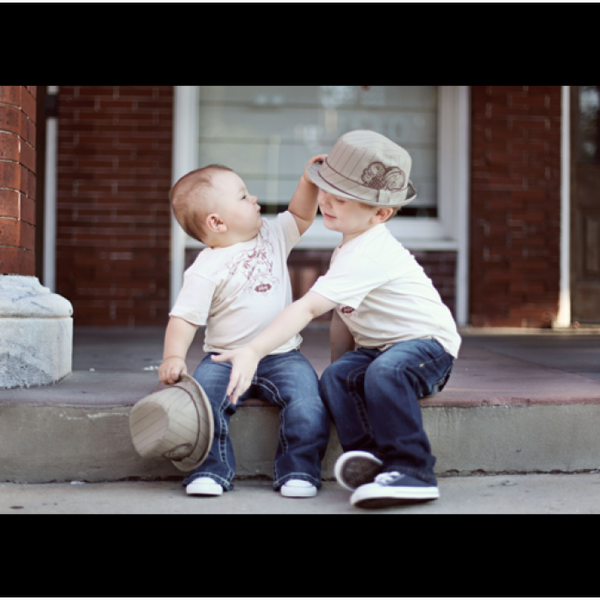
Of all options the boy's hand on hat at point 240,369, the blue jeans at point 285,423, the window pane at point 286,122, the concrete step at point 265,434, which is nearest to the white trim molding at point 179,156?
the window pane at point 286,122

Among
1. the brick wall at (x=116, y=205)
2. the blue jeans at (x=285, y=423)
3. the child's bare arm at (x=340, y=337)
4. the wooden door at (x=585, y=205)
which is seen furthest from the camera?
the wooden door at (x=585, y=205)

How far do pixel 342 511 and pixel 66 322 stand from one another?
1.31 metres

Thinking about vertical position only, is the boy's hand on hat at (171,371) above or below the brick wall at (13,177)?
below

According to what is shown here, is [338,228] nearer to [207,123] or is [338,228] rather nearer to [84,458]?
[84,458]

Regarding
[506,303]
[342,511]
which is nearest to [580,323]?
[506,303]

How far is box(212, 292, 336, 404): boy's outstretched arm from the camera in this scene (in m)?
1.78

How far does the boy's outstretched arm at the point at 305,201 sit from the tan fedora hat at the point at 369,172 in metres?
0.20

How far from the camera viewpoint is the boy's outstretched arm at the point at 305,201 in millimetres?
2244

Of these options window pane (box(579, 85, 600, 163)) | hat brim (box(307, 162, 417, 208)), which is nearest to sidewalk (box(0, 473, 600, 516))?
hat brim (box(307, 162, 417, 208))

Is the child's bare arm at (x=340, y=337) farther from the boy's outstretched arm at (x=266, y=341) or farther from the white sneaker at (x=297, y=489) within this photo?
the white sneaker at (x=297, y=489)

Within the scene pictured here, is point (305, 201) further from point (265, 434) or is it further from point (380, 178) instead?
point (265, 434)

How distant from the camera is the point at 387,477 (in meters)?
1.72

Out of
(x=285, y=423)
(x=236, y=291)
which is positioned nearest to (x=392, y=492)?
(x=285, y=423)

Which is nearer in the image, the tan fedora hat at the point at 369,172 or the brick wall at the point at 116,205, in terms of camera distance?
the tan fedora hat at the point at 369,172
